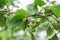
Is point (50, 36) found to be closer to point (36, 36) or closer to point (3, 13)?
point (36, 36)

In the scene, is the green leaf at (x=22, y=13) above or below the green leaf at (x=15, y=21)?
above

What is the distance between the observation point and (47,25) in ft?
→ 1.63

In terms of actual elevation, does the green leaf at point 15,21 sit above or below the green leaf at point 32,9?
below

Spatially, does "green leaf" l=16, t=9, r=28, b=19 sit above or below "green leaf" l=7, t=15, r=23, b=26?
above

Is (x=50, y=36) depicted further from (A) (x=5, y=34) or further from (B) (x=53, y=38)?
(A) (x=5, y=34)

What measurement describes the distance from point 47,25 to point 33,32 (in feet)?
0.14

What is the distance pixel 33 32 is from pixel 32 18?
0.13 ft

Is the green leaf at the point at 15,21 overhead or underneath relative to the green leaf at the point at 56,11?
underneath

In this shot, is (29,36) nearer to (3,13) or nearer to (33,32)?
(33,32)

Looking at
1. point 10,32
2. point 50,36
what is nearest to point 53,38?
point 50,36

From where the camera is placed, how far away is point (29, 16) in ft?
1.51

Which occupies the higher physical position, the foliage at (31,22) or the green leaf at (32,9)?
the green leaf at (32,9)

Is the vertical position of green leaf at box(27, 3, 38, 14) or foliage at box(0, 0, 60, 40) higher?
green leaf at box(27, 3, 38, 14)

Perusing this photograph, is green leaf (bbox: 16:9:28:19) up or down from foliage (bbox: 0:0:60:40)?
up
